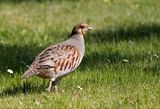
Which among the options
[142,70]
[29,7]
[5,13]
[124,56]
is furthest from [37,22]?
[142,70]

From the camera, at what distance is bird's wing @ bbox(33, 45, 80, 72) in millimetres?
10234

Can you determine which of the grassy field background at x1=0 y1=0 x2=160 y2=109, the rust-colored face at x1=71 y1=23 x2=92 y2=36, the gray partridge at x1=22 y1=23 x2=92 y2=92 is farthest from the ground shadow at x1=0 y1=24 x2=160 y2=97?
the rust-colored face at x1=71 y1=23 x2=92 y2=36

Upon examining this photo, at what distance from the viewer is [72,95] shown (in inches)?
396

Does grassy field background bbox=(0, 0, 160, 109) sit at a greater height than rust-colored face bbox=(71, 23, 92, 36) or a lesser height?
lesser

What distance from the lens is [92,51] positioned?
14.8 metres

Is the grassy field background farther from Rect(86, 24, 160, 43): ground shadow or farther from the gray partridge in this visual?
the gray partridge

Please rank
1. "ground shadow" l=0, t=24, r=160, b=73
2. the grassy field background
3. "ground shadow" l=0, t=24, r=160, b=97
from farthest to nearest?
"ground shadow" l=0, t=24, r=160, b=73 < "ground shadow" l=0, t=24, r=160, b=97 < the grassy field background

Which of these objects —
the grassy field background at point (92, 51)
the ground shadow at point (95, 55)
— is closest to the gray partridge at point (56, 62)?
the grassy field background at point (92, 51)

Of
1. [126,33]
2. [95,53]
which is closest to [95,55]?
[95,53]

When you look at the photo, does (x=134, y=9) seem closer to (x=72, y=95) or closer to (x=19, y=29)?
(x=19, y=29)

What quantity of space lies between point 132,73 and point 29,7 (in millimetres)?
13859

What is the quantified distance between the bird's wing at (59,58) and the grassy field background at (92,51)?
0.39 m

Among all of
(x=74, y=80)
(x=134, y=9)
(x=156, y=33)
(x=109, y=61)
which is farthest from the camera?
(x=134, y=9)

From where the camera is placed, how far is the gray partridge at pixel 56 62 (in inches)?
402
